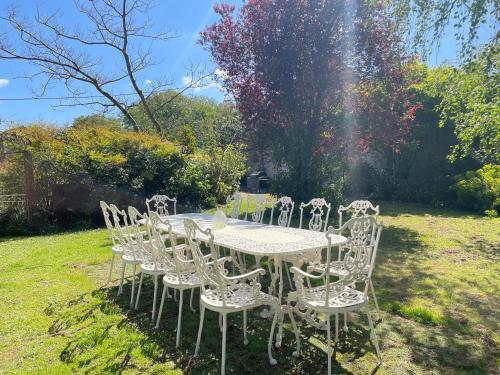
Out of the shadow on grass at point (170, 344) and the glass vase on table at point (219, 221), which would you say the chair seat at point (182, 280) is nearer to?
the shadow on grass at point (170, 344)

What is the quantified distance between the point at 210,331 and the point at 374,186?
427 inches

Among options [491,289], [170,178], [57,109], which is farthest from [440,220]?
[57,109]

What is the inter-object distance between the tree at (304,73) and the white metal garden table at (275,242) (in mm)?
→ 4413

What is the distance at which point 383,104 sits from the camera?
25.4ft

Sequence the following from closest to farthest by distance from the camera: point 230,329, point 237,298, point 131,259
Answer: point 237,298 < point 230,329 < point 131,259

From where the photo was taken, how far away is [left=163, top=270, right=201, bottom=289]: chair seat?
2975 mm

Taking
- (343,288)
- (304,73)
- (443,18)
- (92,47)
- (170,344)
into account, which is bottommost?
(170,344)

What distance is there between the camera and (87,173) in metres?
8.43

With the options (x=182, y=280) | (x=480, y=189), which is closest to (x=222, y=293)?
(x=182, y=280)

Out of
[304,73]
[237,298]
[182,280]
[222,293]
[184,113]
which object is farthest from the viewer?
[184,113]

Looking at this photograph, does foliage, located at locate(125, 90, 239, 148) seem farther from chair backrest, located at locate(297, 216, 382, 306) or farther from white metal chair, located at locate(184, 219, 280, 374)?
chair backrest, located at locate(297, 216, 382, 306)

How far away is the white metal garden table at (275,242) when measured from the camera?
9.27 feet

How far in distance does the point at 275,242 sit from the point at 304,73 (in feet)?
18.0

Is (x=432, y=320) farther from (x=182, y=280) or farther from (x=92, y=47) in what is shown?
(x=92, y=47)
